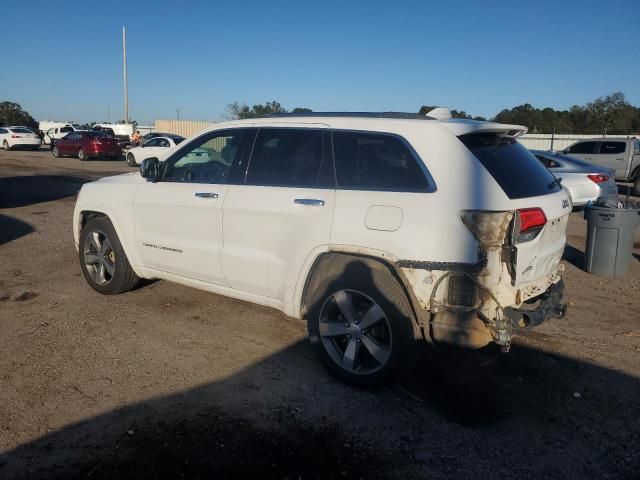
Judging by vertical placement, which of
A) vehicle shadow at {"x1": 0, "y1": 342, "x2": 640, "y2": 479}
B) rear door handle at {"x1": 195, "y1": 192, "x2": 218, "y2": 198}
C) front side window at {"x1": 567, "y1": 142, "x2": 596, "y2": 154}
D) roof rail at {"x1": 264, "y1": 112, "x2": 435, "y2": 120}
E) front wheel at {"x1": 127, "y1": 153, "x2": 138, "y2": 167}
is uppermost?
front side window at {"x1": 567, "y1": 142, "x2": 596, "y2": 154}

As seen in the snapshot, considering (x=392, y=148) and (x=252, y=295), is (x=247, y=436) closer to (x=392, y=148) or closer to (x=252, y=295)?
(x=252, y=295)

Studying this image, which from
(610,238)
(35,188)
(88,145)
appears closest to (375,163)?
(610,238)

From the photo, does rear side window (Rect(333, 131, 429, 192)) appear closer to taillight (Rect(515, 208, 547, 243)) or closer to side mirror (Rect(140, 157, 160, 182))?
taillight (Rect(515, 208, 547, 243))

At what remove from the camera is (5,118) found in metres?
66.6

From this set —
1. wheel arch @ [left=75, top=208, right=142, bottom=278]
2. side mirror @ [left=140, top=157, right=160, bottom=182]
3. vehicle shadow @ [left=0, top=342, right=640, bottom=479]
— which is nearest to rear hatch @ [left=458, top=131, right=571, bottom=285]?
vehicle shadow @ [left=0, top=342, right=640, bottom=479]

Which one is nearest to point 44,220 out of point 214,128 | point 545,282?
point 214,128

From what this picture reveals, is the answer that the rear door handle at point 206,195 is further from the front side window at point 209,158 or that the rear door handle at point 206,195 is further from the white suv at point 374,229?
the front side window at point 209,158

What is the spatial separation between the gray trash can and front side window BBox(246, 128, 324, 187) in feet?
15.5

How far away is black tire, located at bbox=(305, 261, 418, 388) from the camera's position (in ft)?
12.0

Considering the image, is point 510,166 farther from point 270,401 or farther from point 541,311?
point 270,401

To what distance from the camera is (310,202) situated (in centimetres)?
401

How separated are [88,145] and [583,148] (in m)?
23.7

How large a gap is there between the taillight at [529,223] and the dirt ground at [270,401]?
1098 millimetres

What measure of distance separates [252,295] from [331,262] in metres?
0.89
